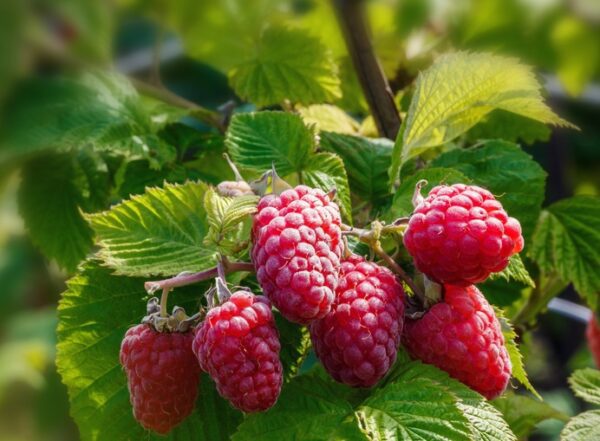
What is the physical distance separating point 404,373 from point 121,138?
1.35 ft

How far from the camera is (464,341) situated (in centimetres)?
68

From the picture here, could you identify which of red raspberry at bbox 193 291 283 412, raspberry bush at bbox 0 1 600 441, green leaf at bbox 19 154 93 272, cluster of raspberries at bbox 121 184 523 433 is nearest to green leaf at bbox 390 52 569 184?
raspberry bush at bbox 0 1 600 441

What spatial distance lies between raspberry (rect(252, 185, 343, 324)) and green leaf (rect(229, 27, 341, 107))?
0.38m

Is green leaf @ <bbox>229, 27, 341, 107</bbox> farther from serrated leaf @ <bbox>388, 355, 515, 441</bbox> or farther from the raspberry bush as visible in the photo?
serrated leaf @ <bbox>388, 355, 515, 441</bbox>

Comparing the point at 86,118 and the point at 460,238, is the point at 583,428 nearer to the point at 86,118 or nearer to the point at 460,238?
the point at 460,238

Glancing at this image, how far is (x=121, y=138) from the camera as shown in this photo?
0.95 m

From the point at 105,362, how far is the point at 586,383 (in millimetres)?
464

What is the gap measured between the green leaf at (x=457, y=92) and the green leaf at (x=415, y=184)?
0.05 feet

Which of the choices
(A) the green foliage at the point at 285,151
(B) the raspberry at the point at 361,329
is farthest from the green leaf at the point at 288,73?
(B) the raspberry at the point at 361,329

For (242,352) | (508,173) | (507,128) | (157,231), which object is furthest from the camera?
(507,128)

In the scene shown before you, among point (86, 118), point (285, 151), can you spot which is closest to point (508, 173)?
point (285, 151)

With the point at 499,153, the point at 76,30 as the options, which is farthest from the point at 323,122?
the point at 76,30

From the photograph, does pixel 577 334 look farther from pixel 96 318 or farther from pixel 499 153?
pixel 96 318

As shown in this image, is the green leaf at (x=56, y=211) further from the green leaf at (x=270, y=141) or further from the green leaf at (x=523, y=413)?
the green leaf at (x=523, y=413)
